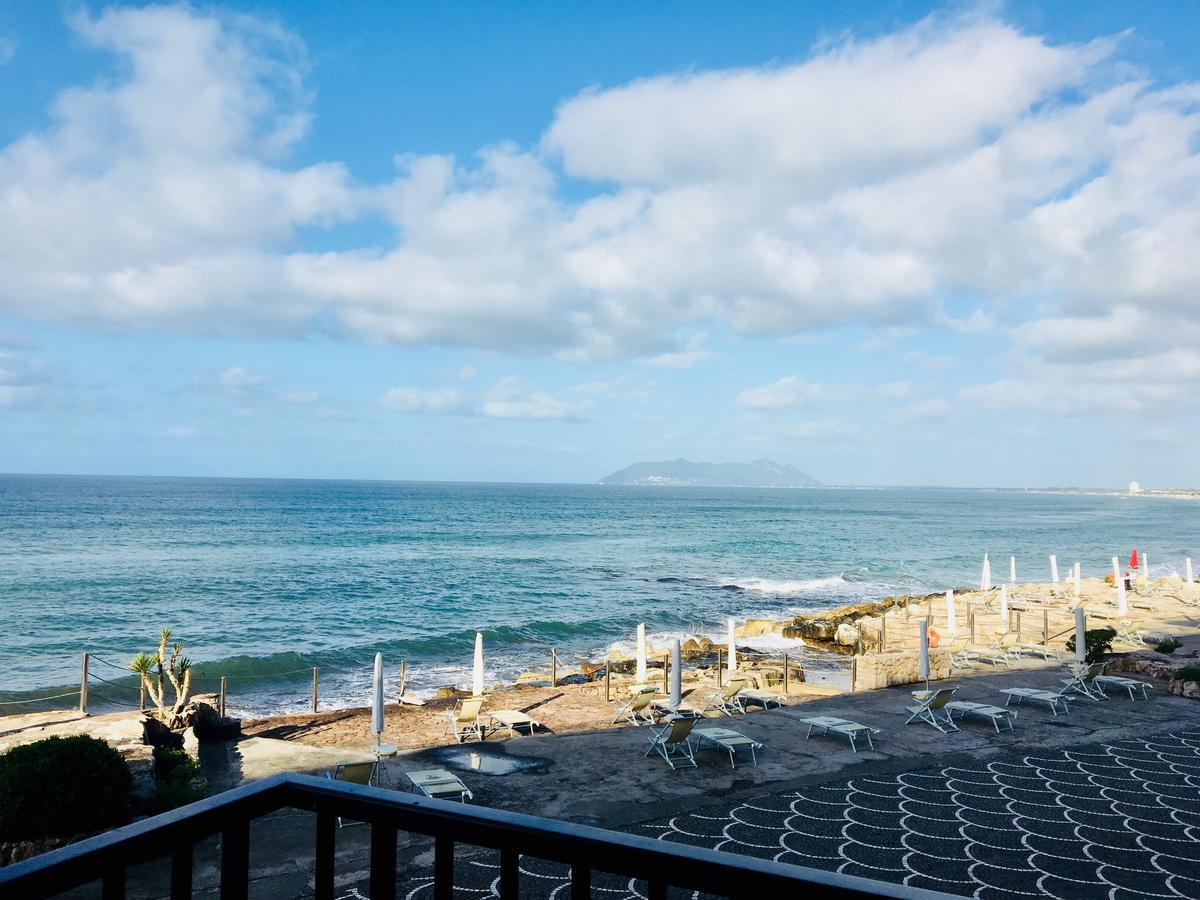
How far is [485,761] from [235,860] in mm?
8837

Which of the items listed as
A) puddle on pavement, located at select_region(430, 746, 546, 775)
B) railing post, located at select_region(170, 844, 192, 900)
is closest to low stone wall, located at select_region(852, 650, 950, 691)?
puddle on pavement, located at select_region(430, 746, 546, 775)

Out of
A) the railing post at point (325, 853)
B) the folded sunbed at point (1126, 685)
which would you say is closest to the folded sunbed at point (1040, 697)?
the folded sunbed at point (1126, 685)

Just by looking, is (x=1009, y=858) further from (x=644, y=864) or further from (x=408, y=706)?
(x=408, y=706)

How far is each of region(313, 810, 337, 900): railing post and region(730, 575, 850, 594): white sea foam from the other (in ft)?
129

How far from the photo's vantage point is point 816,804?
8.43 meters

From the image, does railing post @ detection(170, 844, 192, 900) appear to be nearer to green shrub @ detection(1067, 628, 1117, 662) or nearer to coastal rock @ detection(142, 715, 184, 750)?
coastal rock @ detection(142, 715, 184, 750)

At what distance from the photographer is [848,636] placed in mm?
26234

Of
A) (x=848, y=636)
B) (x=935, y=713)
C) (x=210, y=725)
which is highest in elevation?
(x=935, y=713)

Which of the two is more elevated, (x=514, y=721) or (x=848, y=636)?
(x=514, y=721)

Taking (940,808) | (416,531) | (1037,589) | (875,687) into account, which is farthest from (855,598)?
(416,531)

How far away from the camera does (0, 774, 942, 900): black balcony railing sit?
4.39 ft

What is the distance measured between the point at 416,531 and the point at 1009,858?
210ft

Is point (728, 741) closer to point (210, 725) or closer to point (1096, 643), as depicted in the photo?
point (210, 725)

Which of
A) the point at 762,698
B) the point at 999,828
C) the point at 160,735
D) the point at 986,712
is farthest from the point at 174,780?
the point at 986,712
